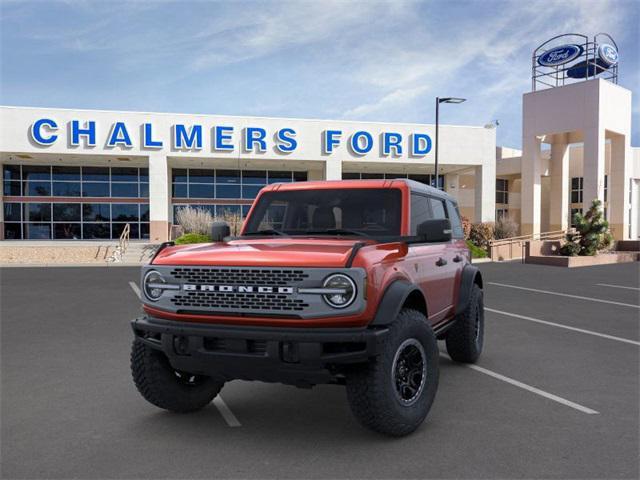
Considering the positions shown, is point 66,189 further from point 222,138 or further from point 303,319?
point 303,319

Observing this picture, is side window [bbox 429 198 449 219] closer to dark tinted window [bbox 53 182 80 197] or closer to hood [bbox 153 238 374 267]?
hood [bbox 153 238 374 267]

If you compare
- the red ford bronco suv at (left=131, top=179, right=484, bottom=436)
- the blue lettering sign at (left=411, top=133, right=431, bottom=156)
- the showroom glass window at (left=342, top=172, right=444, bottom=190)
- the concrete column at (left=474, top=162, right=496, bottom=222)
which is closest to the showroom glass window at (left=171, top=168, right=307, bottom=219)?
the showroom glass window at (left=342, top=172, right=444, bottom=190)

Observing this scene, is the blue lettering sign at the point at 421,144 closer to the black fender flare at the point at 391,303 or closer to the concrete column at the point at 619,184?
the concrete column at the point at 619,184

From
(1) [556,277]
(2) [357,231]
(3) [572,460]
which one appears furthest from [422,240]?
(1) [556,277]

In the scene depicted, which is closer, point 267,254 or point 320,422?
point 267,254

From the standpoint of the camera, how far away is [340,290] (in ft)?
12.1

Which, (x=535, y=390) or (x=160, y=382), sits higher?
(x=160, y=382)

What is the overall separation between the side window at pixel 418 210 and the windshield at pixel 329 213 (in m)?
0.19

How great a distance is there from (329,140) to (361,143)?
6.84ft

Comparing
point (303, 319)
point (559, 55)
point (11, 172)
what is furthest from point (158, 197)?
point (303, 319)

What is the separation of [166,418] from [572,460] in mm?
3179

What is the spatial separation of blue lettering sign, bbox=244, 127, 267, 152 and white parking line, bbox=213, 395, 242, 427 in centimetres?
2803

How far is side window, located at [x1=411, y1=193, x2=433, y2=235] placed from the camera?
5151 mm

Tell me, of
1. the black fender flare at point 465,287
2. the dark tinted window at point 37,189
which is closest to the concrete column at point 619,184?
the black fender flare at point 465,287
